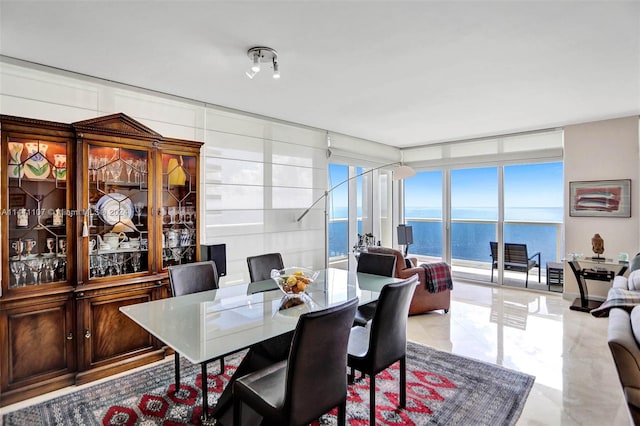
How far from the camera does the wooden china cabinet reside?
254cm

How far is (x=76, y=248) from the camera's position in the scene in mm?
2771

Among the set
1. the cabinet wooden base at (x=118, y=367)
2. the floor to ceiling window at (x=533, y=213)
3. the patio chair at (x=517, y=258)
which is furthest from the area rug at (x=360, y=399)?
the floor to ceiling window at (x=533, y=213)

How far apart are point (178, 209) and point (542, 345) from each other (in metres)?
3.94

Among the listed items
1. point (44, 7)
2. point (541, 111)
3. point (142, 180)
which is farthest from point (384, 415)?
point (541, 111)

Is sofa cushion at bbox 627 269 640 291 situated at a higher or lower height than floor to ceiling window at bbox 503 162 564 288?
lower

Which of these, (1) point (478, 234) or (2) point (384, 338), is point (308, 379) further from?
(1) point (478, 234)

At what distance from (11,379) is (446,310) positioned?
4.41 m

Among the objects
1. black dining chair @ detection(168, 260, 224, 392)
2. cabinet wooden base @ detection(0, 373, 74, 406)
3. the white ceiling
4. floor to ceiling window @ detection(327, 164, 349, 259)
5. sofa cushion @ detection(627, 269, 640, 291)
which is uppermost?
the white ceiling

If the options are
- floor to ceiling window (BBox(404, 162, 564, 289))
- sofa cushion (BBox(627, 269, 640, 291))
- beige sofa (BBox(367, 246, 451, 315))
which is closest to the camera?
sofa cushion (BBox(627, 269, 640, 291))

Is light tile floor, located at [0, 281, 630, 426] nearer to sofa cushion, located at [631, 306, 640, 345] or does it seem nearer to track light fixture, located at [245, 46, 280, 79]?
sofa cushion, located at [631, 306, 640, 345]

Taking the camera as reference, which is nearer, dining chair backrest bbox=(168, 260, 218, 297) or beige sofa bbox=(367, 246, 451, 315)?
dining chair backrest bbox=(168, 260, 218, 297)

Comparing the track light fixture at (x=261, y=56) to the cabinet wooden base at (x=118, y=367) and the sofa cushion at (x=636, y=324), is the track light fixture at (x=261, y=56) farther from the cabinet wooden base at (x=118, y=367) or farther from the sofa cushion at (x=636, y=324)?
the sofa cushion at (x=636, y=324)

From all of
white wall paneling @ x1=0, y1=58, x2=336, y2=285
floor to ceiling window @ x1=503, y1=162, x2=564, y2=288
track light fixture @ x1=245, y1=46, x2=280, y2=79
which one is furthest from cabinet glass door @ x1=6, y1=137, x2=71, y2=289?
floor to ceiling window @ x1=503, y1=162, x2=564, y2=288

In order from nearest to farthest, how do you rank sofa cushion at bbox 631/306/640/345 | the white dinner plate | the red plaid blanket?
sofa cushion at bbox 631/306/640/345 → the white dinner plate → the red plaid blanket
